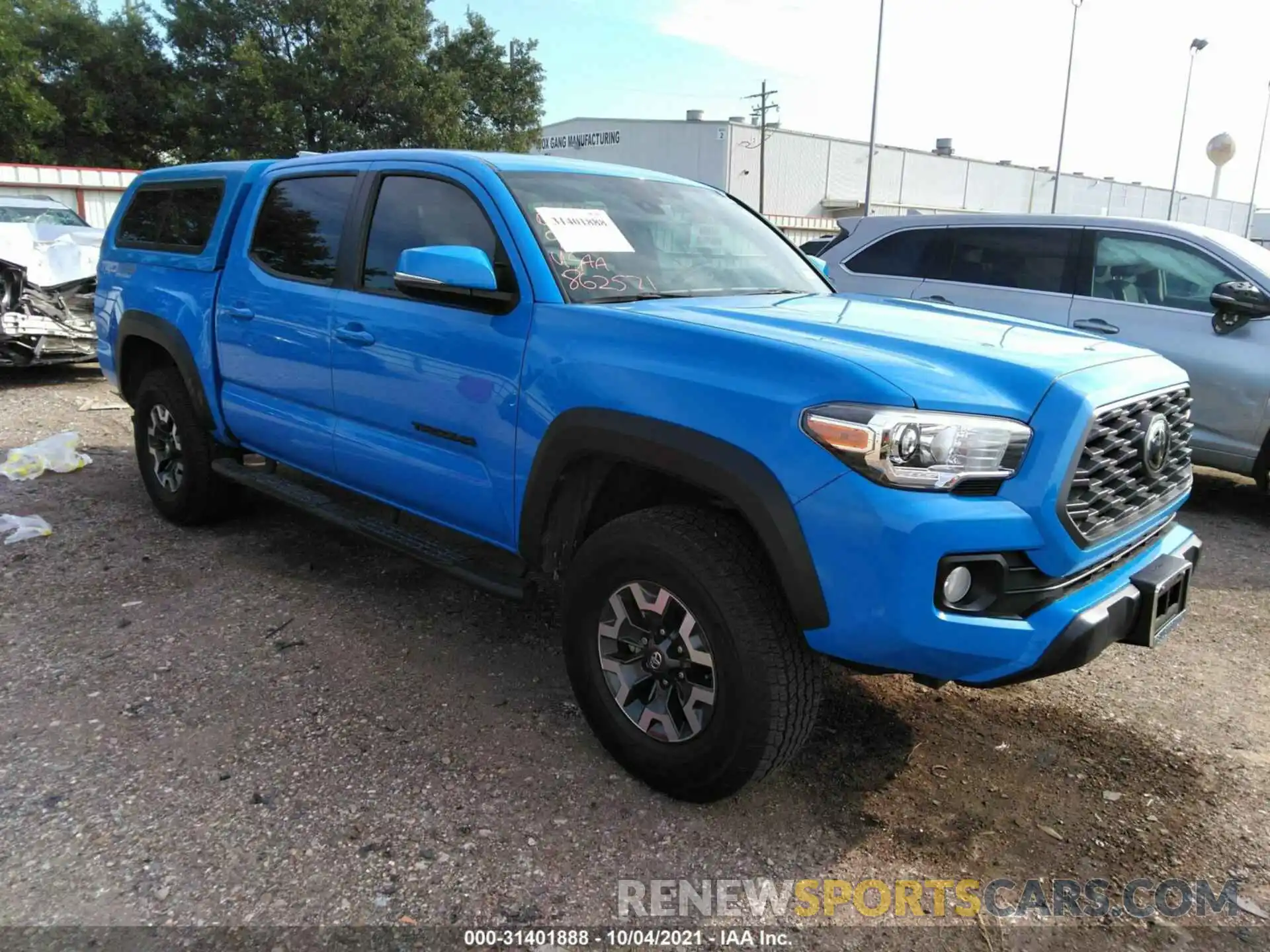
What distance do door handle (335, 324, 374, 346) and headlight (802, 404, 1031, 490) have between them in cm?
195

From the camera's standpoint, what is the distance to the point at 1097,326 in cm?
598

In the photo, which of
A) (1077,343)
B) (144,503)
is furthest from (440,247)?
(144,503)

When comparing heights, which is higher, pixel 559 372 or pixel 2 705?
pixel 559 372

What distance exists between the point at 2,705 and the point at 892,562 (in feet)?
10.1

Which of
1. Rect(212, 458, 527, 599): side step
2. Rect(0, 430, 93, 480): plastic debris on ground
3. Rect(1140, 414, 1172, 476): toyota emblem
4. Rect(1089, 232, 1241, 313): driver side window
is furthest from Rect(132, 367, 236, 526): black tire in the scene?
Rect(1089, 232, 1241, 313): driver side window

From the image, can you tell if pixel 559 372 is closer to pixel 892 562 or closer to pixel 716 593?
pixel 716 593

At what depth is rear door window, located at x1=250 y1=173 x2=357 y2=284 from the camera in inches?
148

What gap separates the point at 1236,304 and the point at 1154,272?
2.01 ft

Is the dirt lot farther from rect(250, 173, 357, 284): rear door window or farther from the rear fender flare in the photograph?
rect(250, 173, 357, 284): rear door window

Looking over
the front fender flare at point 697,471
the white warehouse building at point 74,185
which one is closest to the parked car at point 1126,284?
the front fender flare at point 697,471

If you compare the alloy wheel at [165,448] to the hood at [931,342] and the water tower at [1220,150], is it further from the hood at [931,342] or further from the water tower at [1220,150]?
the water tower at [1220,150]

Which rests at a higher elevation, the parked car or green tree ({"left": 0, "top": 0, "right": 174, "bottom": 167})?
green tree ({"left": 0, "top": 0, "right": 174, "bottom": 167})

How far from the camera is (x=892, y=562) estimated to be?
210 centimetres

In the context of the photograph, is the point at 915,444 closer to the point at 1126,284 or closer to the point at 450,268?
the point at 450,268
